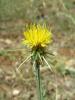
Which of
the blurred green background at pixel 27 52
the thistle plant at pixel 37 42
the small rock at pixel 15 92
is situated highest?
the thistle plant at pixel 37 42

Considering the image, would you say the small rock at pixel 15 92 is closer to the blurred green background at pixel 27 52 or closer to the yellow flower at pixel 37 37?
the blurred green background at pixel 27 52

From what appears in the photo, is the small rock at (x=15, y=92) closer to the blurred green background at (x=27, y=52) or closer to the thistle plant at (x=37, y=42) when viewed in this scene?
the blurred green background at (x=27, y=52)

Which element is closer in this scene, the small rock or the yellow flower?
the yellow flower

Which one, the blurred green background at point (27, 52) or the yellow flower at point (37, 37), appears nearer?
the yellow flower at point (37, 37)

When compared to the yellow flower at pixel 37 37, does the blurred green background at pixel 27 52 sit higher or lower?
lower

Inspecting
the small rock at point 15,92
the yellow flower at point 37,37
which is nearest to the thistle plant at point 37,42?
the yellow flower at point 37,37

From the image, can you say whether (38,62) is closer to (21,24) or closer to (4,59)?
(4,59)

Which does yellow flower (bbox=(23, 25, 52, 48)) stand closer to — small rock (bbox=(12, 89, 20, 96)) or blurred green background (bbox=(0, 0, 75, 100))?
blurred green background (bbox=(0, 0, 75, 100))

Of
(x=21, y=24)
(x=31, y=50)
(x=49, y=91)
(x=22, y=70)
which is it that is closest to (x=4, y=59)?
(x=22, y=70)

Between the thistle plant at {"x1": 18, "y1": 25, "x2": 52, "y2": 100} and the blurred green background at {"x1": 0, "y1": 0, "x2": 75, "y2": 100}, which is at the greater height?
the thistle plant at {"x1": 18, "y1": 25, "x2": 52, "y2": 100}

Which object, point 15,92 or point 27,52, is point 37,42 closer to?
point 27,52

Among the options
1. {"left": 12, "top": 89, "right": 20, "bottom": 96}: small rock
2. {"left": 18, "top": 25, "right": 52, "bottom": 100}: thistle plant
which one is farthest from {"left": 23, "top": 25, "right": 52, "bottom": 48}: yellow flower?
{"left": 12, "top": 89, "right": 20, "bottom": 96}: small rock

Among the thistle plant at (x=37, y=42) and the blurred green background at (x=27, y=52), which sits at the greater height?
the thistle plant at (x=37, y=42)
